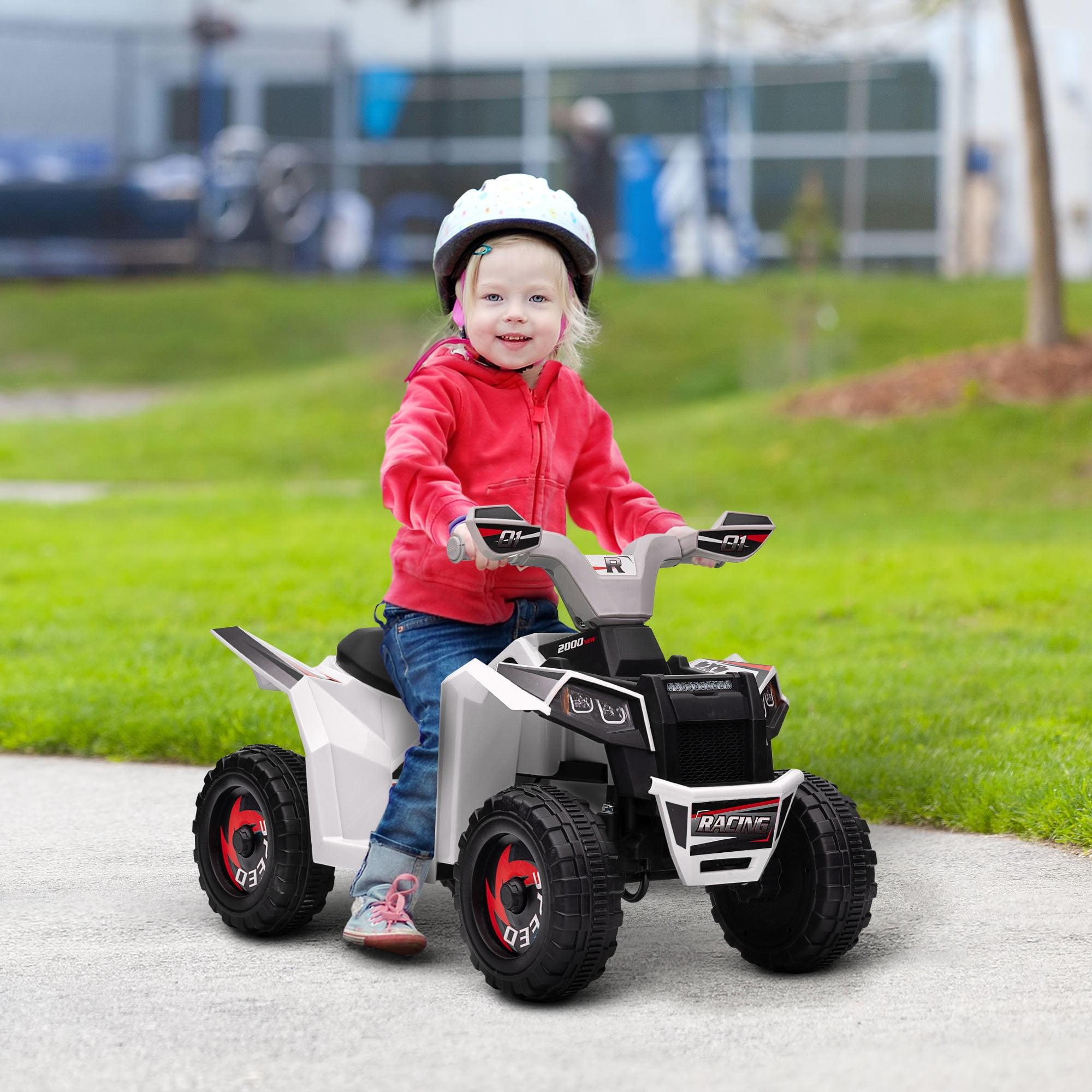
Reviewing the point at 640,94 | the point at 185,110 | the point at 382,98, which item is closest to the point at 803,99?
the point at 640,94

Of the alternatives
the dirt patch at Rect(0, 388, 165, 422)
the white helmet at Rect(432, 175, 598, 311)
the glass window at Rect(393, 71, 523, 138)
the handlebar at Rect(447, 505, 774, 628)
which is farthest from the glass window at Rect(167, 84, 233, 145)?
the handlebar at Rect(447, 505, 774, 628)

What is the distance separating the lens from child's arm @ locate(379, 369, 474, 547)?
347 cm

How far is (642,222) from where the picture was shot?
92.4 feet

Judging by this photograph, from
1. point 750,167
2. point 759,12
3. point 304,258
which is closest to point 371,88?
point 304,258

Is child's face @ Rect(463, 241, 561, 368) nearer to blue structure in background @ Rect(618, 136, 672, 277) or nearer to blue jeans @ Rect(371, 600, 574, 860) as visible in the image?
blue jeans @ Rect(371, 600, 574, 860)

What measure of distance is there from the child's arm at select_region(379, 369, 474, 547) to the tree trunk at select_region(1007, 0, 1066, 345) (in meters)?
10.8

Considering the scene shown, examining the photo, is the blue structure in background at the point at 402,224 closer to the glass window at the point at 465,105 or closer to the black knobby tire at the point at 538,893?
the glass window at the point at 465,105

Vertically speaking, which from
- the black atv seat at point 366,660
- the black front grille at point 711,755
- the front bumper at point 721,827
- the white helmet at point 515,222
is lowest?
the front bumper at point 721,827

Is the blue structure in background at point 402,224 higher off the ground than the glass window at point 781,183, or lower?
lower

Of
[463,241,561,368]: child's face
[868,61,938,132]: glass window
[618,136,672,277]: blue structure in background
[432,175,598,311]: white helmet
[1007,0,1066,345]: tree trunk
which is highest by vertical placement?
[868,61,938,132]: glass window

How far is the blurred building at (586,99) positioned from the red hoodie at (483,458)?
2238cm

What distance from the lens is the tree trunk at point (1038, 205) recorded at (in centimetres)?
1326

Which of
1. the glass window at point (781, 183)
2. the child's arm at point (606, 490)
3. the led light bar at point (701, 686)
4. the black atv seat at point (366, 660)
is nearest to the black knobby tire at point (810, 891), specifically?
the led light bar at point (701, 686)

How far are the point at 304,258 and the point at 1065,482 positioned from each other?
756 inches
